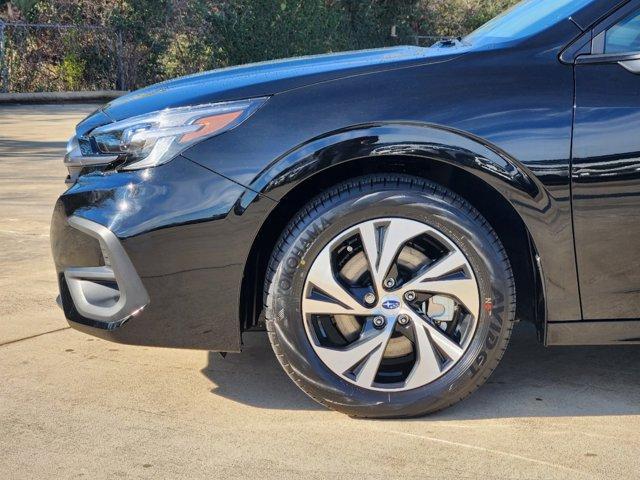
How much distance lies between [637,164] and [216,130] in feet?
4.54

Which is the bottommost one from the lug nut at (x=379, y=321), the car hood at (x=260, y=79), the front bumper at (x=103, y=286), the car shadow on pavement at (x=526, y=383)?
the car shadow on pavement at (x=526, y=383)

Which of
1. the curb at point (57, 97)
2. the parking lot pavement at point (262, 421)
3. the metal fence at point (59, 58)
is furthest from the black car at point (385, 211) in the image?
the metal fence at point (59, 58)

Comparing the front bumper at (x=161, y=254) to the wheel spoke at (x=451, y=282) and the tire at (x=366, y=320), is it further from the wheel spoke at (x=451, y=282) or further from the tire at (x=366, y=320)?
the wheel spoke at (x=451, y=282)

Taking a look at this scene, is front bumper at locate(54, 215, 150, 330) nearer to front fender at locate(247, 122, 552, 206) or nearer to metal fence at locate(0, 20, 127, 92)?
front fender at locate(247, 122, 552, 206)

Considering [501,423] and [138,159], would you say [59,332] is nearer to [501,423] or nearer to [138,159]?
[138,159]

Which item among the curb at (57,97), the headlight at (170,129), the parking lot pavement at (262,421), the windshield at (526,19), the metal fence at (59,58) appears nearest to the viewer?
the parking lot pavement at (262,421)

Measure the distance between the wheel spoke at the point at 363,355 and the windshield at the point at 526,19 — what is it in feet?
3.72

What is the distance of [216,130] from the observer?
11.4 feet

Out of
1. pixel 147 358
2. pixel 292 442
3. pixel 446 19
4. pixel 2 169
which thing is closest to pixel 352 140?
pixel 292 442

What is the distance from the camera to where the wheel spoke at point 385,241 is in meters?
3.49

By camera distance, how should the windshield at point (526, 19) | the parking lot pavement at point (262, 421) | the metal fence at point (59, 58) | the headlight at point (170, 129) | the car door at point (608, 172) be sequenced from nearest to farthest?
the parking lot pavement at point (262, 421), the car door at point (608, 172), the headlight at point (170, 129), the windshield at point (526, 19), the metal fence at point (59, 58)

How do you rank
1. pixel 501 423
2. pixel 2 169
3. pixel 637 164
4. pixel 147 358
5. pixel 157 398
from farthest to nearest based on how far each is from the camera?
pixel 2 169 < pixel 147 358 < pixel 157 398 < pixel 501 423 < pixel 637 164

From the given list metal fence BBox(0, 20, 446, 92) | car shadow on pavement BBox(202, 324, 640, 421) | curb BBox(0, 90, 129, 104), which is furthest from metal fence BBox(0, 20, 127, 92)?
car shadow on pavement BBox(202, 324, 640, 421)

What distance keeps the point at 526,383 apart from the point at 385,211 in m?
1.01
